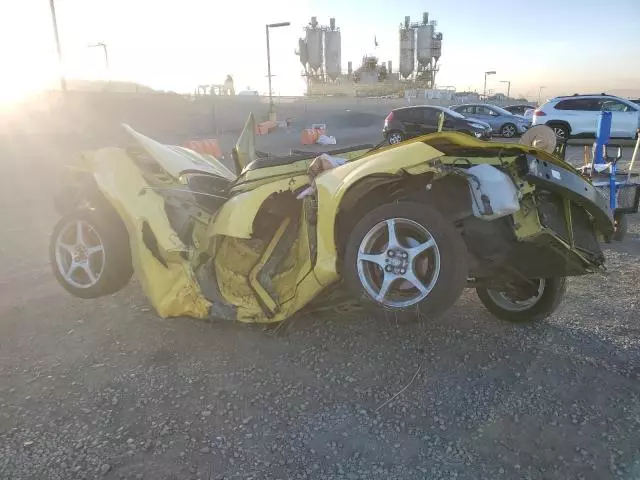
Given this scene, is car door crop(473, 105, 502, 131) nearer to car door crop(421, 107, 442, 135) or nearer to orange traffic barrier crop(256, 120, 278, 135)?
car door crop(421, 107, 442, 135)

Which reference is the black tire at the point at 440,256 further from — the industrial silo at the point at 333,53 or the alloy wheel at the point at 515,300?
the industrial silo at the point at 333,53

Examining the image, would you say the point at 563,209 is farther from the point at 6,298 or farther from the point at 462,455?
the point at 6,298

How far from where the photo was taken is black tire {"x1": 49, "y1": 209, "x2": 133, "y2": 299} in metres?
3.83

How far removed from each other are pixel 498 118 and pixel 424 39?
171 ft

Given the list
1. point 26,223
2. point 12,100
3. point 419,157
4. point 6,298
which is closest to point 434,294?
point 419,157

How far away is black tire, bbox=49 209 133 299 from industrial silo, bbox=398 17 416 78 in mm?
73430

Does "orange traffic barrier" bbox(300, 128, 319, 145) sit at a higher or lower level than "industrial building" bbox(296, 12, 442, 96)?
lower

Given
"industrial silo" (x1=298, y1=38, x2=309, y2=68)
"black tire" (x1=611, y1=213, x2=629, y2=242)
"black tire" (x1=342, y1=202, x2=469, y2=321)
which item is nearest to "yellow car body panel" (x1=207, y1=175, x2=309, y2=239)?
"black tire" (x1=342, y1=202, x2=469, y2=321)

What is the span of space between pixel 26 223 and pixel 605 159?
8.22 m

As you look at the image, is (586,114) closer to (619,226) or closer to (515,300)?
(619,226)

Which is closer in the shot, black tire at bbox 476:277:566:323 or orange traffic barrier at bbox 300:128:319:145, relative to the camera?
black tire at bbox 476:277:566:323

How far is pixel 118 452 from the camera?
96.0 inches

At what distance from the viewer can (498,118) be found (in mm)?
22672

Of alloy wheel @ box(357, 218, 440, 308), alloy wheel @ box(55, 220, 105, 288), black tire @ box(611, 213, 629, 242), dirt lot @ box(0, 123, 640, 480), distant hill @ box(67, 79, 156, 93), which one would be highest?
distant hill @ box(67, 79, 156, 93)
